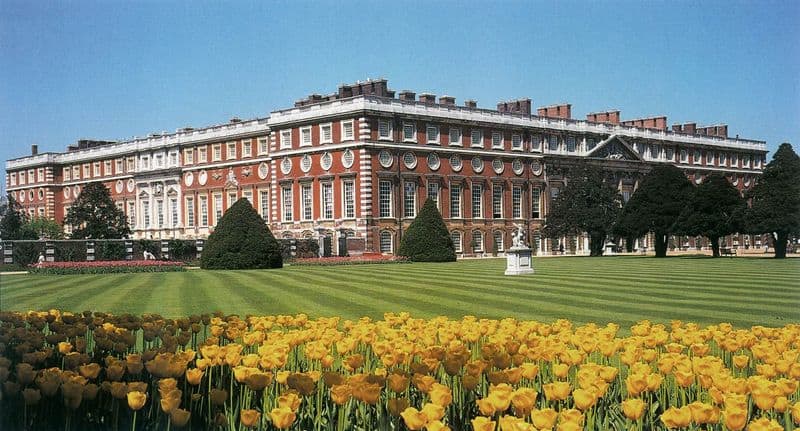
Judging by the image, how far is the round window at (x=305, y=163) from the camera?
64.5 meters

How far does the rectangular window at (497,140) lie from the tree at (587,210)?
6.76m

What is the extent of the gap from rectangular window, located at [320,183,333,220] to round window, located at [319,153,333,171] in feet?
4.53

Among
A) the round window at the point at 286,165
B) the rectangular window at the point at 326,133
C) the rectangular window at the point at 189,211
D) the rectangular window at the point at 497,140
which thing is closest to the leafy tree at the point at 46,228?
the rectangular window at the point at 189,211

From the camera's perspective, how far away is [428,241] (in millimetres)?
48812

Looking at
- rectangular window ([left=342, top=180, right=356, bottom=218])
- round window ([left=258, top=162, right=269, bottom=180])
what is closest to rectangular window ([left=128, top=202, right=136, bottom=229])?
round window ([left=258, top=162, right=269, bottom=180])

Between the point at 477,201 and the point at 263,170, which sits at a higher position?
the point at 263,170

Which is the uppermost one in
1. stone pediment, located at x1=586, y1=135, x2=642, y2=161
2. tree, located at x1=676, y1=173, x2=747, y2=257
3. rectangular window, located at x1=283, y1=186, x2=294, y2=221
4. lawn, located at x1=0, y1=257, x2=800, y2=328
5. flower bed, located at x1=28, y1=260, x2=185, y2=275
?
stone pediment, located at x1=586, y1=135, x2=642, y2=161

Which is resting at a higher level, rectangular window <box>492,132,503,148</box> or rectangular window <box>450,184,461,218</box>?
rectangular window <box>492,132,503,148</box>

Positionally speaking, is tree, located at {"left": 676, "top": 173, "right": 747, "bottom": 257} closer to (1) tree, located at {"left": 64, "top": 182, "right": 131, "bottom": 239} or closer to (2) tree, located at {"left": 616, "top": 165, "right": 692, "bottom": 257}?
(2) tree, located at {"left": 616, "top": 165, "right": 692, "bottom": 257}

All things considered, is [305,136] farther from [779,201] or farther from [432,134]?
[779,201]

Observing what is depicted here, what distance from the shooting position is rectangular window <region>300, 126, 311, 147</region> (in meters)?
64.5

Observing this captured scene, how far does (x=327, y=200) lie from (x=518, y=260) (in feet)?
111

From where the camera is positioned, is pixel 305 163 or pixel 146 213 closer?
pixel 305 163

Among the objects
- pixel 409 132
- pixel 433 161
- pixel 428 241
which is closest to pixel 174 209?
pixel 409 132
